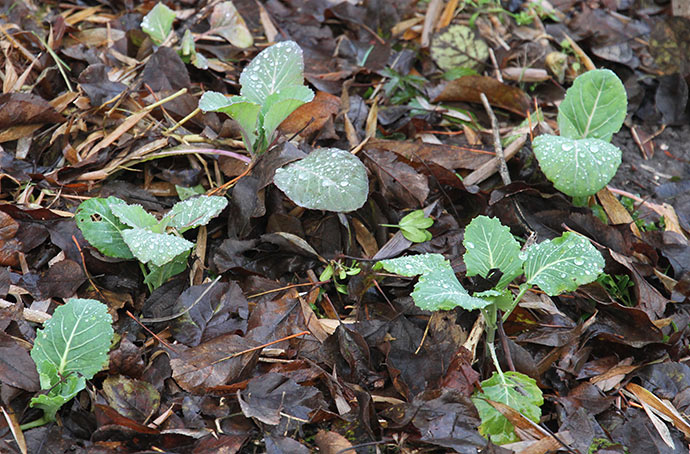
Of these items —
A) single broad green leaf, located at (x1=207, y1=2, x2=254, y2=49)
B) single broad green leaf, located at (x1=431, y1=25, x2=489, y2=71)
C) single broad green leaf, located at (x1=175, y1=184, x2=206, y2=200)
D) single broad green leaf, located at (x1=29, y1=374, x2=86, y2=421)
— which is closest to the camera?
single broad green leaf, located at (x1=29, y1=374, x2=86, y2=421)

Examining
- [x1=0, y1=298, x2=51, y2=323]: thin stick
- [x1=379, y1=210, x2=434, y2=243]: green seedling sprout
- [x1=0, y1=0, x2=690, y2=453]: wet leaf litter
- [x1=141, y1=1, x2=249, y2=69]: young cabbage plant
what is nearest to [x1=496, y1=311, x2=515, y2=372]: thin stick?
[x1=0, y1=0, x2=690, y2=453]: wet leaf litter

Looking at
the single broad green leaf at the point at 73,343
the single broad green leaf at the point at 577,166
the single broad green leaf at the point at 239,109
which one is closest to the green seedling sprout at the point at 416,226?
the single broad green leaf at the point at 577,166

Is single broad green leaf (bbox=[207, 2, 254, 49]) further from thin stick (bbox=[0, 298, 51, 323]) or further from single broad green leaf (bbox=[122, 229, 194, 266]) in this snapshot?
thin stick (bbox=[0, 298, 51, 323])

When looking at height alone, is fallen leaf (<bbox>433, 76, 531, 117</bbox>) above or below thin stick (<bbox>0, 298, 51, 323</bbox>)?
above

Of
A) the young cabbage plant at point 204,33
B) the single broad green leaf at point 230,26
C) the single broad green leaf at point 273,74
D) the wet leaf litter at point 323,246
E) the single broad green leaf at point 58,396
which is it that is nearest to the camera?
the single broad green leaf at point 58,396

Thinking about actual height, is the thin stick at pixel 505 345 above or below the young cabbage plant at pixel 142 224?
below

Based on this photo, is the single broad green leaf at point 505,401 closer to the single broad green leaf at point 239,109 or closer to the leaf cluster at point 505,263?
the leaf cluster at point 505,263

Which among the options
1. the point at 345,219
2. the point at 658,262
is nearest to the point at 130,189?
the point at 345,219
